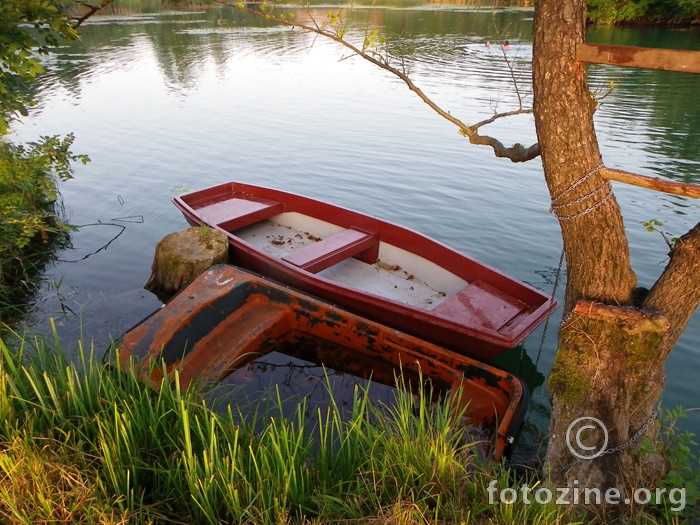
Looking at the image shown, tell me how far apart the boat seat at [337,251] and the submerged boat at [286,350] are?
0.75 metres

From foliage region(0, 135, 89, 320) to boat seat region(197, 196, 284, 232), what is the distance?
1.85m

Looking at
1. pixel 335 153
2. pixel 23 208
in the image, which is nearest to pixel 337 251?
pixel 23 208

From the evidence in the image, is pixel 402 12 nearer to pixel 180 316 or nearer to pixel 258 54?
pixel 258 54

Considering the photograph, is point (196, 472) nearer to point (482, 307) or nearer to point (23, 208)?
point (482, 307)

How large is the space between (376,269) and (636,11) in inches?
1265

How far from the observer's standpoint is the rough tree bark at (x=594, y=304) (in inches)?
119

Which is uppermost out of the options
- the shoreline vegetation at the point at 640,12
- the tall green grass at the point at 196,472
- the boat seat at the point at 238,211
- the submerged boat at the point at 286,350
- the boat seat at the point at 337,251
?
the shoreline vegetation at the point at 640,12

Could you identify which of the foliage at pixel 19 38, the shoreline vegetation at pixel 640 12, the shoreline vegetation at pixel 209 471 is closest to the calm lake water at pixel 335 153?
the shoreline vegetation at pixel 209 471

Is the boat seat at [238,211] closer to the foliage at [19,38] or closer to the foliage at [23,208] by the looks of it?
the foliage at [23,208]

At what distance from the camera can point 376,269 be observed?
22.1ft

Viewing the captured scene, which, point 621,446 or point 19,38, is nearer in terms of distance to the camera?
point 621,446

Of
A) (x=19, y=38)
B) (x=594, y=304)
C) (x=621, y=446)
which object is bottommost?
(x=621, y=446)

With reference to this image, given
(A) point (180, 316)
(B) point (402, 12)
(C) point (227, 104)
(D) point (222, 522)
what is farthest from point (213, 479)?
(B) point (402, 12)

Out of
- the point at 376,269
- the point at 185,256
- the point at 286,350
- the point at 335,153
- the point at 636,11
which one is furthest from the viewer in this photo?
the point at 636,11
